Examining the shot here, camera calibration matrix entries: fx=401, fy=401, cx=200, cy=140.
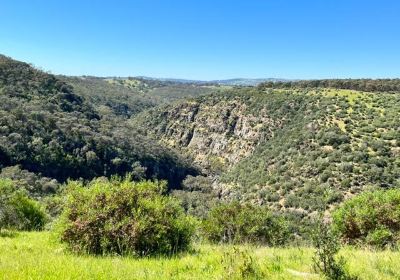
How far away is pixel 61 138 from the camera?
96312mm

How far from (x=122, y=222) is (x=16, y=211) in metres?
12.9

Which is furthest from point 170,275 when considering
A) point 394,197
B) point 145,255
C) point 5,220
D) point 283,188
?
point 283,188

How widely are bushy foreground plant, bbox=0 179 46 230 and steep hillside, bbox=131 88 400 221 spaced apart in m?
25.4

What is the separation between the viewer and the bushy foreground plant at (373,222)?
13173mm

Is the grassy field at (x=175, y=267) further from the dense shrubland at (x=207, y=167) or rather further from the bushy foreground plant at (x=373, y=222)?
the bushy foreground plant at (x=373, y=222)

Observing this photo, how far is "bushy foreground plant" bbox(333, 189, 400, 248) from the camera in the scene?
43.2 feet

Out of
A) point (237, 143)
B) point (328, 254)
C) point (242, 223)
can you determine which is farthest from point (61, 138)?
point (328, 254)

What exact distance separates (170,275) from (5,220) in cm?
1326

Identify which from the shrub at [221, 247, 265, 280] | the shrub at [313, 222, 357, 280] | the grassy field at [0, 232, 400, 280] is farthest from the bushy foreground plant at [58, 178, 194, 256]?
the shrub at [313, 222, 357, 280]

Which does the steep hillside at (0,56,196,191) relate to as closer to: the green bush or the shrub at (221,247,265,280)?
the green bush

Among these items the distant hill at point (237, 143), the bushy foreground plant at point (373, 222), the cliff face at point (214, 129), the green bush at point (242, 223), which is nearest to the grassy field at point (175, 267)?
the bushy foreground plant at point (373, 222)

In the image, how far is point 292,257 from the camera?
9.12 m

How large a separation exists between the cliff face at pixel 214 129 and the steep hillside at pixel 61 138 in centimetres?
1525

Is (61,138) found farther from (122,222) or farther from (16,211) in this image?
(122,222)
